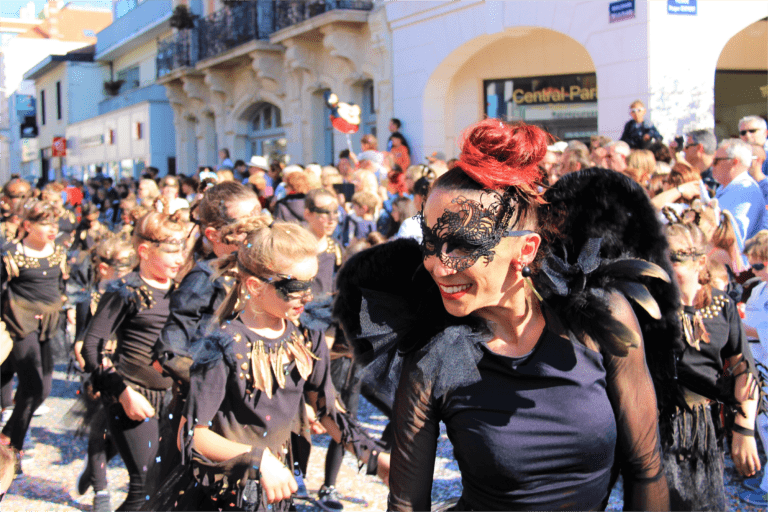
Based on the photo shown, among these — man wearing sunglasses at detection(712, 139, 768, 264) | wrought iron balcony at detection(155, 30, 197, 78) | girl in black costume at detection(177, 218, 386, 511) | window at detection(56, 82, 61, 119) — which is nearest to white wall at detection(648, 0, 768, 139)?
man wearing sunglasses at detection(712, 139, 768, 264)

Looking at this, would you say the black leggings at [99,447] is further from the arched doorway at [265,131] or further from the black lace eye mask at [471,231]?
the arched doorway at [265,131]

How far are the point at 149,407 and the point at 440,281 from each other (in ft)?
7.50

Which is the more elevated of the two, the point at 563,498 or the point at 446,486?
the point at 563,498

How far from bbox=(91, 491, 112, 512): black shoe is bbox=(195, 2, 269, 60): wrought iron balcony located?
14.8 metres

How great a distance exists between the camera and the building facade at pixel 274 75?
47.0ft

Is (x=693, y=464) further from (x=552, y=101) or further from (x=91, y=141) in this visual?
(x=91, y=141)

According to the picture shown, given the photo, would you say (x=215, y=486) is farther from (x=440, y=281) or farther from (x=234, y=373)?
(x=440, y=281)

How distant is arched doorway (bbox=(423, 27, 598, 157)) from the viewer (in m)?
11.8

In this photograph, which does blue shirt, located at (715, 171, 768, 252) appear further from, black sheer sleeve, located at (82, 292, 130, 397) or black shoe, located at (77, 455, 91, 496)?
black shoe, located at (77, 455, 91, 496)

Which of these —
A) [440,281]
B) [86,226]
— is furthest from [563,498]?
[86,226]

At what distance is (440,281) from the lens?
1675 millimetres

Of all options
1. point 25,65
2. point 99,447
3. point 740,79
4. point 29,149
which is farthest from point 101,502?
point 29,149

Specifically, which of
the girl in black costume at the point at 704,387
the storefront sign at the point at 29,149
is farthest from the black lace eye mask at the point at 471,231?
the storefront sign at the point at 29,149

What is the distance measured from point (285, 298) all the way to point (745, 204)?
3.94 meters
